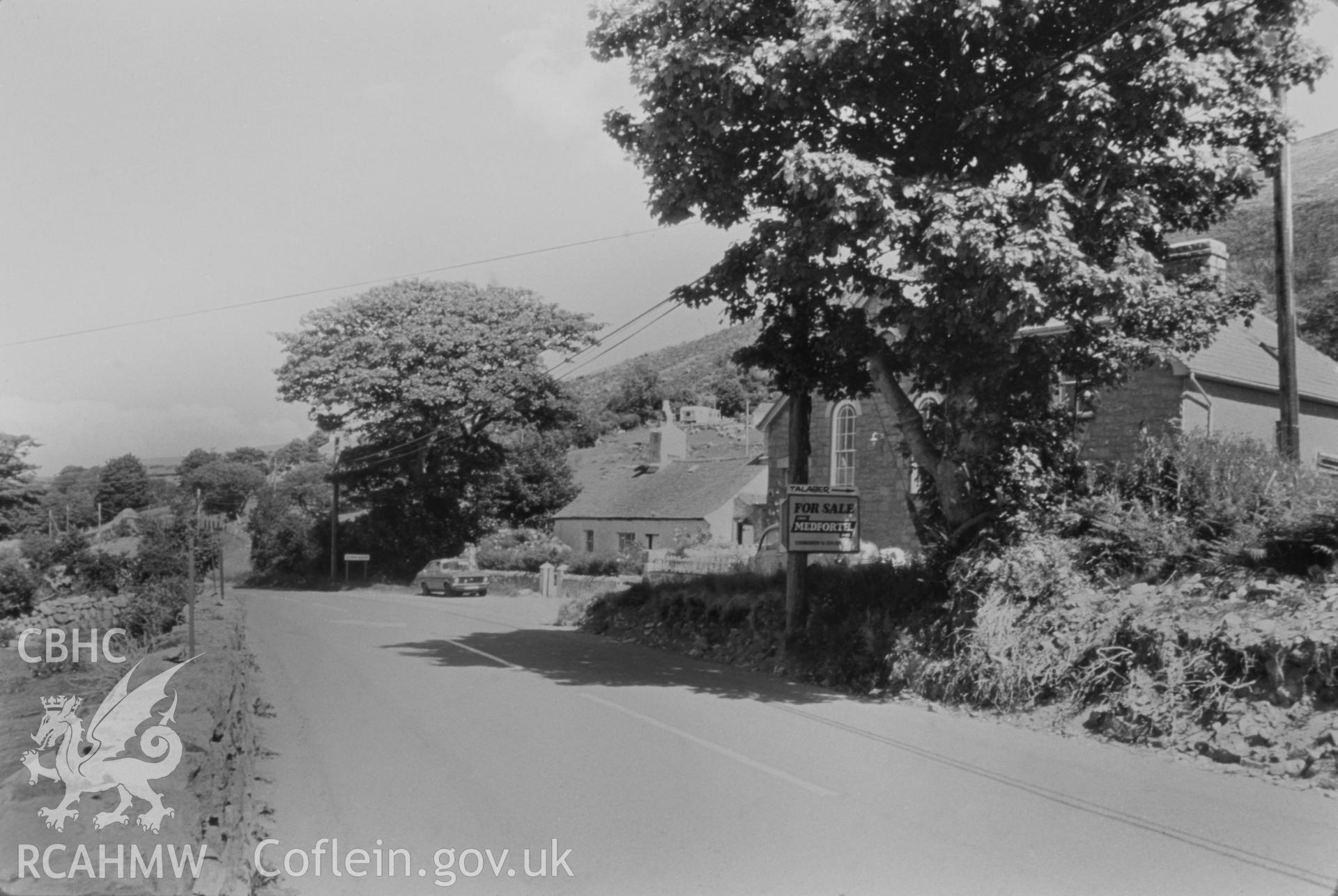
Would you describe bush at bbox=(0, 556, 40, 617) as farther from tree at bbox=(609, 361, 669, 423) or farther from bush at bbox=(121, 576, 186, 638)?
tree at bbox=(609, 361, 669, 423)

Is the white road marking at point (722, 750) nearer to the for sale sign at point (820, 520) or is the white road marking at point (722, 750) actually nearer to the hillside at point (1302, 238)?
the for sale sign at point (820, 520)

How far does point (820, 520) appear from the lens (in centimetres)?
1662

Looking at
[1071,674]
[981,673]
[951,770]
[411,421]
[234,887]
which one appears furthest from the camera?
[411,421]

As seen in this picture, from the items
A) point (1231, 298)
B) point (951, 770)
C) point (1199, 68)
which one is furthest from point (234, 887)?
point (1231, 298)

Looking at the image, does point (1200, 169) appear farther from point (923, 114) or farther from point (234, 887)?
point (234, 887)

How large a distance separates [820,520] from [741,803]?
9.41 m

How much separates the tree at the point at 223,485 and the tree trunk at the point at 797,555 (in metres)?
9.35

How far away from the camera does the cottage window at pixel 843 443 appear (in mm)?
28500

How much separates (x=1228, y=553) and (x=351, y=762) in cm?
931

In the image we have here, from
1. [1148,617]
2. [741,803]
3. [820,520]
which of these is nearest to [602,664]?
[820,520]

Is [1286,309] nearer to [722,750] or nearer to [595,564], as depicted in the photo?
[722,750]

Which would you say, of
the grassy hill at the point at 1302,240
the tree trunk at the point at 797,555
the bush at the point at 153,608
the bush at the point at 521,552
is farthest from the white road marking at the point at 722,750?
the bush at the point at 521,552

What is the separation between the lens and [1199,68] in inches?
448

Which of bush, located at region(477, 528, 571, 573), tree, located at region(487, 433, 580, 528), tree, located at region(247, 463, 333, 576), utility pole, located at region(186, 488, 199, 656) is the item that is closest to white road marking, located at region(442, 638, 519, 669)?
utility pole, located at region(186, 488, 199, 656)
